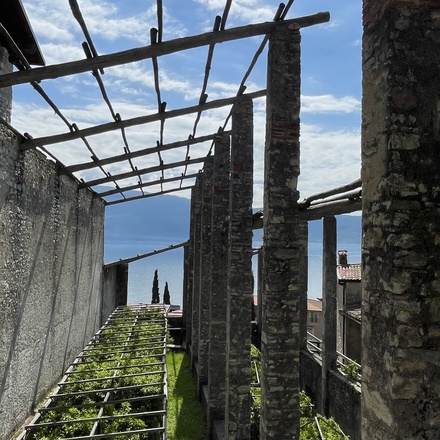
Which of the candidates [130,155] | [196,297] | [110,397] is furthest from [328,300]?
[130,155]

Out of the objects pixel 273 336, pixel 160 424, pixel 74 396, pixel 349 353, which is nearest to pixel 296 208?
pixel 273 336

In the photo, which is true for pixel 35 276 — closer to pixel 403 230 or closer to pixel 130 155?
pixel 130 155

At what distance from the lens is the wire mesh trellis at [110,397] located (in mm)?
6289

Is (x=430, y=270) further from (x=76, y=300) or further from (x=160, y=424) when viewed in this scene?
(x=76, y=300)

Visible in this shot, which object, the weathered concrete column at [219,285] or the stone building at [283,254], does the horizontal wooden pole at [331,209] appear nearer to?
the stone building at [283,254]

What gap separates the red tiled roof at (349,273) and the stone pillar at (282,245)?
11730 mm

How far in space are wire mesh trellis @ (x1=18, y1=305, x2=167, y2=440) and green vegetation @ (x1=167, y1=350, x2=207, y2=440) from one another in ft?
5.90

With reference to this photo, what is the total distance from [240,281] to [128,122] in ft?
12.9

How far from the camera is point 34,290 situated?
29.6 feet

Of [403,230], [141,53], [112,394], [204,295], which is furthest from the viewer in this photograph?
[204,295]

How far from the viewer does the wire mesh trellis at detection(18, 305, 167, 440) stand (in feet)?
20.6

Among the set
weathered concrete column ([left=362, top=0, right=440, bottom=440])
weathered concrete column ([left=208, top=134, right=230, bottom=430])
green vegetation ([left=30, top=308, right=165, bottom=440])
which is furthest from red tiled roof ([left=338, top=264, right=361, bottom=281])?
weathered concrete column ([left=362, top=0, right=440, bottom=440])

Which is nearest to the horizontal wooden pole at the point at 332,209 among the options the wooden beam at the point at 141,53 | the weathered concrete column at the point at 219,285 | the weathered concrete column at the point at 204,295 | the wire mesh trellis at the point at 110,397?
the wooden beam at the point at 141,53

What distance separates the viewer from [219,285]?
10.4 metres
